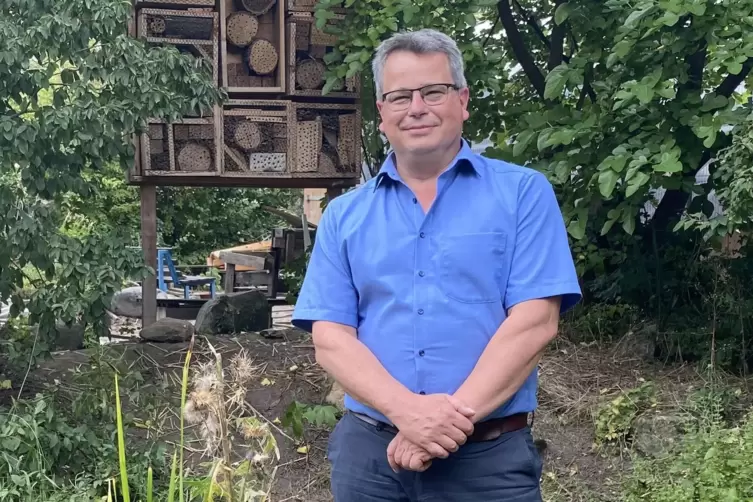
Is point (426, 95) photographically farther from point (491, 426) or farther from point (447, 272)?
point (491, 426)

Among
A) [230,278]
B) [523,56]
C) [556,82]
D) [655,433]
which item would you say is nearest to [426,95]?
[556,82]

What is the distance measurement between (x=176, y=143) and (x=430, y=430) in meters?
5.02

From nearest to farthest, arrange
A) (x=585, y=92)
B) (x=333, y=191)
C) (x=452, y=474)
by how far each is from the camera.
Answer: (x=452, y=474) < (x=585, y=92) < (x=333, y=191)

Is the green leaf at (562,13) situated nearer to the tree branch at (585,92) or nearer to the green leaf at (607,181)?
the tree branch at (585,92)

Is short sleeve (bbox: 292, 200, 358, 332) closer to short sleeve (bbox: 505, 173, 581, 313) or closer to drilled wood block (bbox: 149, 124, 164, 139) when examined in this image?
short sleeve (bbox: 505, 173, 581, 313)

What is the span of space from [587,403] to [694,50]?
1.96 meters

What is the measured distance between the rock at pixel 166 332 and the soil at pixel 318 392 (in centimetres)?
11

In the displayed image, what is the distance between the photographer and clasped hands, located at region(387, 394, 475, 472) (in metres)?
2.06

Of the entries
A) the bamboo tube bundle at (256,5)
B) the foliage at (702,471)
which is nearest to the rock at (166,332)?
the bamboo tube bundle at (256,5)

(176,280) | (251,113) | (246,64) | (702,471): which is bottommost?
(176,280)

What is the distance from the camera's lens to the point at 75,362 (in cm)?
562

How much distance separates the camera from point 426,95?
229 centimetres

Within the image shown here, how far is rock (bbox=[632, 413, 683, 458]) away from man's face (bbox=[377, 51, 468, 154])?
8.81 ft

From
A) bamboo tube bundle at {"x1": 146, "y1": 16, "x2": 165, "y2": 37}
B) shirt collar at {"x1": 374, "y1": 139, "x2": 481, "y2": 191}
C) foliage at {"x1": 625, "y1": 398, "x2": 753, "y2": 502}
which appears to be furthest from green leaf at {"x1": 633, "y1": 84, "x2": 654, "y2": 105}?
bamboo tube bundle at {"x1": 146, "y1": 16, "x2": 165, "y2": 37}
